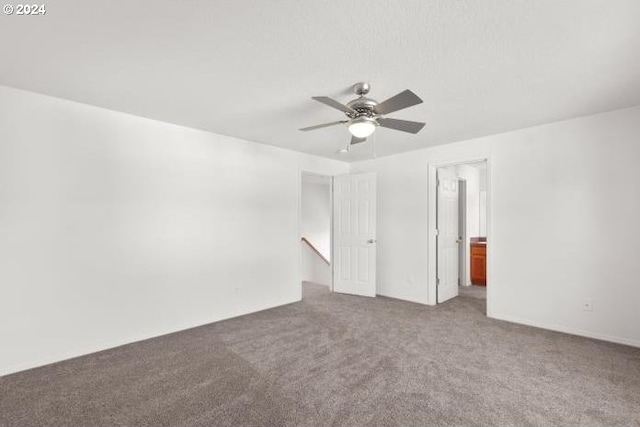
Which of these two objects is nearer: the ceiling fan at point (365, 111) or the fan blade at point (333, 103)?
the fan blade at point (333, 103)

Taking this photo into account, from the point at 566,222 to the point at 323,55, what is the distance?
3324mm

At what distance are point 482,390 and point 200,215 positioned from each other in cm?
336

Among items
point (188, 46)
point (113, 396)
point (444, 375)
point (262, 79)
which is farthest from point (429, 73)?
point (113, 396)

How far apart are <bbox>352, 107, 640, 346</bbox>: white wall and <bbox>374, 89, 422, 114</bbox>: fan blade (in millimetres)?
1938

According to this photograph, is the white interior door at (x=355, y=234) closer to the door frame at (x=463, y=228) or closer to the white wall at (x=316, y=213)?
the door frame at (x=463, y=228)

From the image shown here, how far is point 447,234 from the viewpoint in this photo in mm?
4902

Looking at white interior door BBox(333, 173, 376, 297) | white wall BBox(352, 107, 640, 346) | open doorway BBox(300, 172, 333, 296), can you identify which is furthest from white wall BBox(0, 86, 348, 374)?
open doorway BBox(300, 172, 333, 296)

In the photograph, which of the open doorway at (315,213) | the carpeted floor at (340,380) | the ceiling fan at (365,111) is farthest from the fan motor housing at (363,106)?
the open doorway at (315,213)

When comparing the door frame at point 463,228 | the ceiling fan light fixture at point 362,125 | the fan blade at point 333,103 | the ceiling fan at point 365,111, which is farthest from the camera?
the door frame at point 463,228

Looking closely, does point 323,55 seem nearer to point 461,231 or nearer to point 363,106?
point 363,106

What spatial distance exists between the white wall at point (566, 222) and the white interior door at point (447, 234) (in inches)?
24.8

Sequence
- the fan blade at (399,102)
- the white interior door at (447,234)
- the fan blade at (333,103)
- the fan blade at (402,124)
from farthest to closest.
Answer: the white interior door at (447,234) < the fan blade at (402,124) < the fan blade at (333,103) < the fan blade at (399,102)

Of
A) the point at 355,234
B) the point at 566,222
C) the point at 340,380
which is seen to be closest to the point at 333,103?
the point at 340,380

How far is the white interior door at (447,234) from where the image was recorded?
4691 mm
